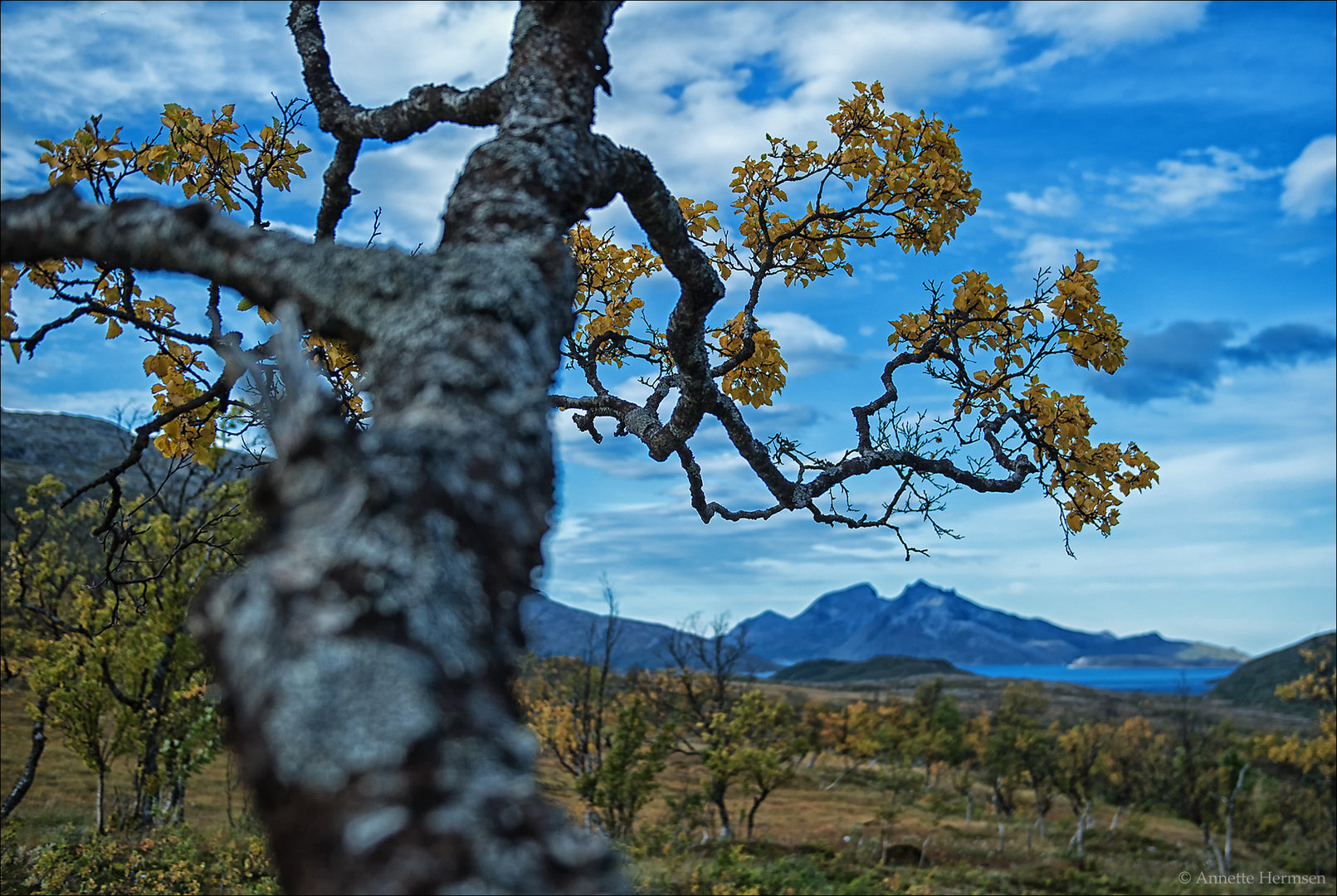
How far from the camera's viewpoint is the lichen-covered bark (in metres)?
0.98

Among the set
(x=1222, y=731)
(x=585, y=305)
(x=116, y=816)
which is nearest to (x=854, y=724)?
(x=1222, y=731)

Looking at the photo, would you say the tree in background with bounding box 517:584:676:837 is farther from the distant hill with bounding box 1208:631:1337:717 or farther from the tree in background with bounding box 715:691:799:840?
the distant hill with bounding box 1208:631:1337:717

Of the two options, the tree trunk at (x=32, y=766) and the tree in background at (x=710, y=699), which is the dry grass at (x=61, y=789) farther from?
the tree in background at (x=710, y=699)

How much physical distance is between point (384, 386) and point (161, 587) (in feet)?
59.7

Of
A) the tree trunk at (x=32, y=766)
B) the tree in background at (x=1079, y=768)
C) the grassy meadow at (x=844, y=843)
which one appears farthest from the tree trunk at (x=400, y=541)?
the tree in background at (x=1079, y=768)

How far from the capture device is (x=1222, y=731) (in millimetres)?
45969

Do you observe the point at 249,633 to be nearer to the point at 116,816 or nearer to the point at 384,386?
the point at 384,386

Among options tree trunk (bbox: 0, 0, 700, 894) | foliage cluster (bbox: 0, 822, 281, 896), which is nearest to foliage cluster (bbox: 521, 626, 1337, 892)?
foliage cluster (bbox: 0, 822, 281, 896)

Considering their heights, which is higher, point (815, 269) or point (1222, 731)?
point (815, 269)

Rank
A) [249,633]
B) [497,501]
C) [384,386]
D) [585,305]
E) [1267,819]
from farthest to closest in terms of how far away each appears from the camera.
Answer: [1267,819], [585,305], [384,386], [497,501], [249,633]

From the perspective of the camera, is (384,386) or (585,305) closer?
(384,386)

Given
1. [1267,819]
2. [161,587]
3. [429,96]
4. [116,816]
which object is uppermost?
[429,96]

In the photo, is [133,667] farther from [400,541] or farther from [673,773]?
[673,773]

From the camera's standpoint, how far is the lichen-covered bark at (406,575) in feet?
3.21
